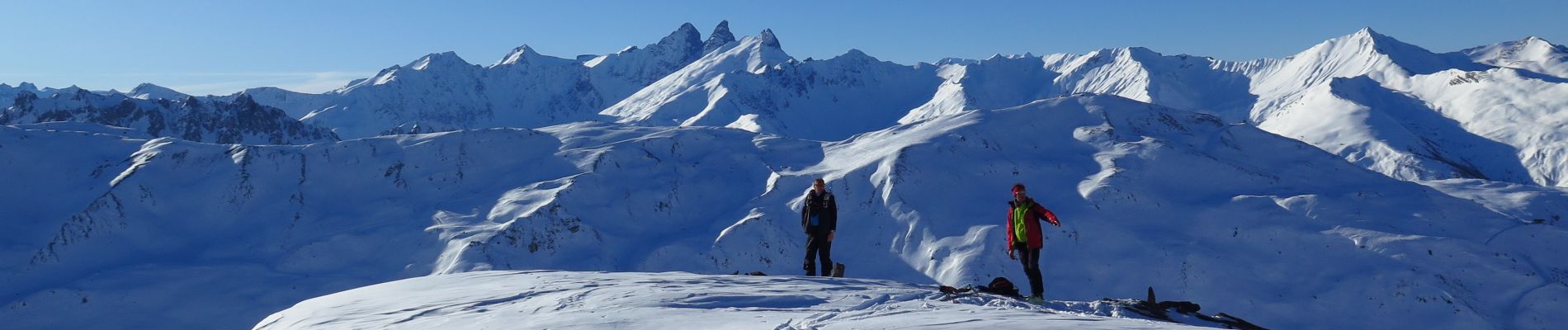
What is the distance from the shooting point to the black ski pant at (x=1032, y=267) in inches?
643

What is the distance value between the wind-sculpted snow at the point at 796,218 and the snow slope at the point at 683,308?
89.7 feet

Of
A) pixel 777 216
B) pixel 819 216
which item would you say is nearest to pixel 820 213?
pixel 819 216

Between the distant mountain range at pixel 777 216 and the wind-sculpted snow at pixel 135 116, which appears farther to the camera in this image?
the wind-sculpted snow at pixel 135 116

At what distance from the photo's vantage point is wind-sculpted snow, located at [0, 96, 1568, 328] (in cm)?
4075

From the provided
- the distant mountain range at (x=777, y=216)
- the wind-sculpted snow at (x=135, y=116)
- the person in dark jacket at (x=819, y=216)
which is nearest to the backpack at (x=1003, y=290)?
the person in dark jacket at (x=819, y=216)

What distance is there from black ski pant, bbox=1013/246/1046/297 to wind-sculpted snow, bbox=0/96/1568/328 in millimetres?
24321

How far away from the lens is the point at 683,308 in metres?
14.1

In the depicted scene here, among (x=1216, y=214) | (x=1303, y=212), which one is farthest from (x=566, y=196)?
(x=1303, y=212)

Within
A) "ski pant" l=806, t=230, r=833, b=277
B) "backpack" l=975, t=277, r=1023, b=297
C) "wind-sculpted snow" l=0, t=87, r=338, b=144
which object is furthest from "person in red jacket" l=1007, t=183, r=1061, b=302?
"wind-sculpted snow" l=0, t=87, r=338, b=144

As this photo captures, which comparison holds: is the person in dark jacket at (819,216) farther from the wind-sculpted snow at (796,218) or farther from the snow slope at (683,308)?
the wind-sculpted snow at (796,218)

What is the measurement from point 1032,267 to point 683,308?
6130 millimetres

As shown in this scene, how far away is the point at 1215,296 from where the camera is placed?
39625 mm

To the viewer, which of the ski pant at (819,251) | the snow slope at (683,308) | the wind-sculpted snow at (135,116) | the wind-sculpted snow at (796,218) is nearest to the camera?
the snow slope at (683,308)

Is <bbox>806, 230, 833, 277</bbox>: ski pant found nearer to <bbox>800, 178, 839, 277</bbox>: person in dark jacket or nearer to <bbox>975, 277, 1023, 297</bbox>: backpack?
<bbox>800, 178, 839, 277</bbox>: person in dark jacket
